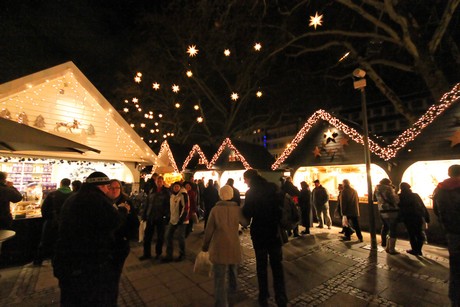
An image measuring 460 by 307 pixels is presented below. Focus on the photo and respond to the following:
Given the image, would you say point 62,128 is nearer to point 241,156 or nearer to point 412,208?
point 241,156

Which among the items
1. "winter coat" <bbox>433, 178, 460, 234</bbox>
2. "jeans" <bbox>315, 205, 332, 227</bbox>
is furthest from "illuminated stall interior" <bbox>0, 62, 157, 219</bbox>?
"winter coat" <bbox>433, 178, 460, 234</bbox>

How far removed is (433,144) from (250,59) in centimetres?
1264

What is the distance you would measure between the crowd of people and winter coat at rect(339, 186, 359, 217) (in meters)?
0.96

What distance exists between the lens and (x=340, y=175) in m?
10.7

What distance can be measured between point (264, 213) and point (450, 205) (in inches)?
109

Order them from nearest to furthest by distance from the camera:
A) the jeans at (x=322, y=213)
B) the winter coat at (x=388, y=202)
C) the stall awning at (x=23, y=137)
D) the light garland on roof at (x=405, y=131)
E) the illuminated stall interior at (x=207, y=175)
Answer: the stall awning at (x=23, y=137)
the winter coat at (x=388, y=202)
the light garland on roof at (x=405, y=131)
the jeans at (x=322, y=213)
the illuminated stall interior at (x=207, y=175)

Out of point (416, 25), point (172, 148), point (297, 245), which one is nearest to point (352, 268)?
point (297, 245)

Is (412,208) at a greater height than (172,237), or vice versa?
(412,208)

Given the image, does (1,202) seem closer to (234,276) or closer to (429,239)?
(234,276)

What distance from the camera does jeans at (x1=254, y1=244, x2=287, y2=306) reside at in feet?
11.9

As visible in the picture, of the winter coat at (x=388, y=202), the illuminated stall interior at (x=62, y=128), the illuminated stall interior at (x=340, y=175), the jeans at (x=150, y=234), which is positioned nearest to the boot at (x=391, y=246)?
the winter coat at (x=388, y=202)

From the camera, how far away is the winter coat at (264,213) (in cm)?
372

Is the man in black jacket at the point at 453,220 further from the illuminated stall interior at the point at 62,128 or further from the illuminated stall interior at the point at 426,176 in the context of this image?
the illuminated stall interior at the point at 62,128

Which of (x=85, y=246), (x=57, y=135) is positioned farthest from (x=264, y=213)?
(x=57, y=135)
